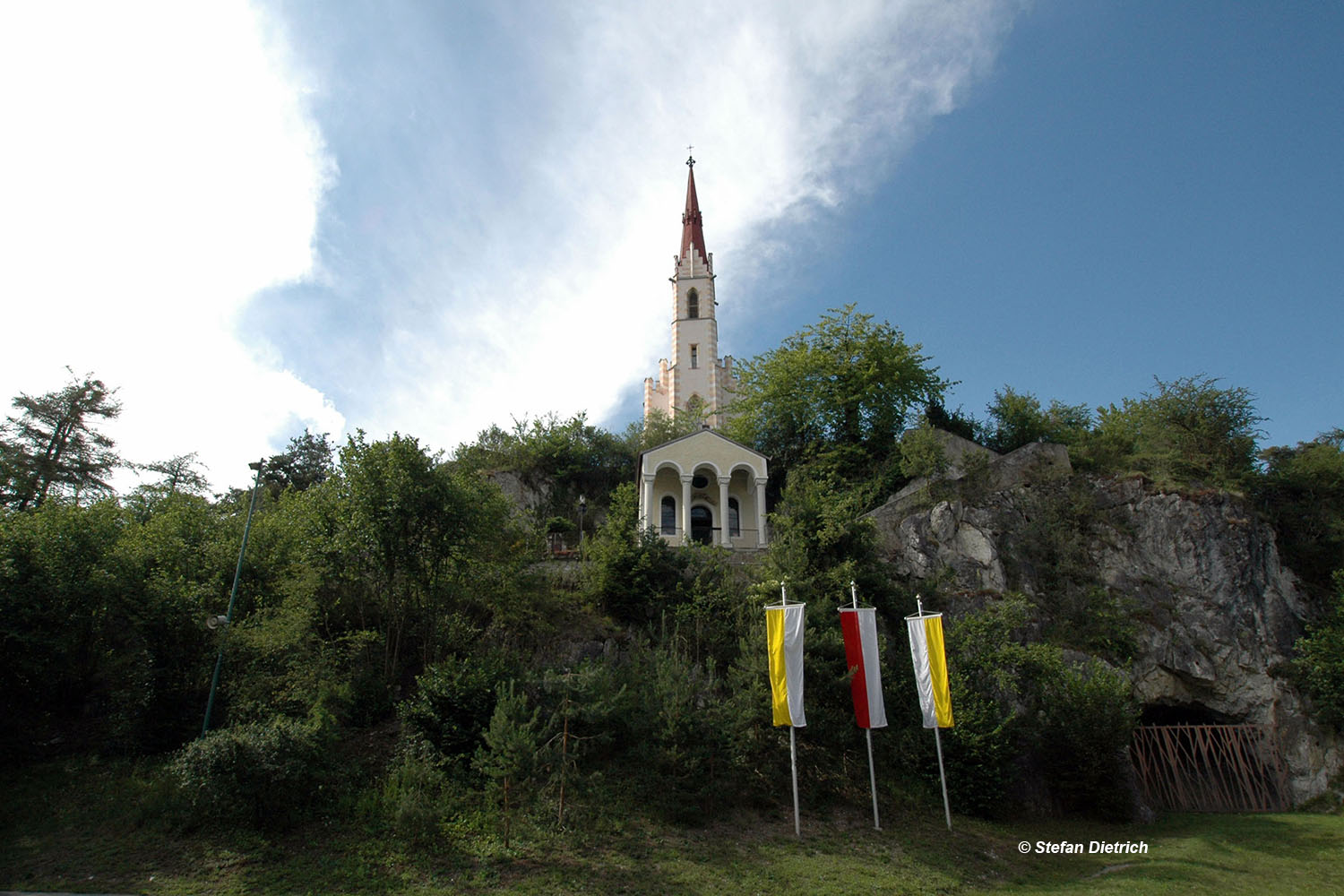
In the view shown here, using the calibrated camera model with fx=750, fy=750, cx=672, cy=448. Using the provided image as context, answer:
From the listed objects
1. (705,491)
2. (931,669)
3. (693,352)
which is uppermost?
(693,352)

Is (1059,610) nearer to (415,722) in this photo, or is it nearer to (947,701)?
(947,701)

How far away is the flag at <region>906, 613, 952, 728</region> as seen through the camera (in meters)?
14.6

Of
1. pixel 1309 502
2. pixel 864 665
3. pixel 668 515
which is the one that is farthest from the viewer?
pixel 668 515

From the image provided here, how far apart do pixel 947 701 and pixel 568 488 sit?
24.4m

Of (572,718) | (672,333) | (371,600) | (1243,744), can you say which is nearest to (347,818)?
(572,718)

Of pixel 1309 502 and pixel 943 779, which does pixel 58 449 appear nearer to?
pixel 943 779

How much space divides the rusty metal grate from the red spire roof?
41496 millimetres

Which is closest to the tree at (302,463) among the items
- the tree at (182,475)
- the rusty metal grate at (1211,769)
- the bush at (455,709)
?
the tree at (182,475)

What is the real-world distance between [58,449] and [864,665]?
1124 inches

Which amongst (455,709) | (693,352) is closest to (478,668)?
(455,709)

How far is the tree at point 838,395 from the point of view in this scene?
31609mm

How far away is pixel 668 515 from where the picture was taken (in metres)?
30.5

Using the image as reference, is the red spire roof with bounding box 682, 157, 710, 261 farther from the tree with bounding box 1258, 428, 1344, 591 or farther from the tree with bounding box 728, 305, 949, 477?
the tree with bounding box 1258, 428, 1344, 591

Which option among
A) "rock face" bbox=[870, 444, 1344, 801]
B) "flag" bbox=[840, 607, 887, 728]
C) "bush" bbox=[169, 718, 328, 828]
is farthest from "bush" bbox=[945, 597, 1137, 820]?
"bush" bbox=[169, 718, 328, 828]
